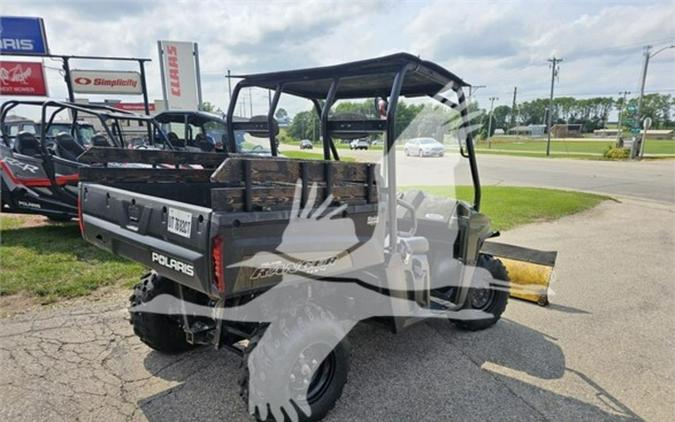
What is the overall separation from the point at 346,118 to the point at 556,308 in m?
3.24

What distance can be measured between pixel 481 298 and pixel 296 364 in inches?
89.7

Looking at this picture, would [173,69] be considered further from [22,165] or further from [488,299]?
[488,299]

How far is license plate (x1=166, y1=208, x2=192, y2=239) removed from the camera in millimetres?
2100

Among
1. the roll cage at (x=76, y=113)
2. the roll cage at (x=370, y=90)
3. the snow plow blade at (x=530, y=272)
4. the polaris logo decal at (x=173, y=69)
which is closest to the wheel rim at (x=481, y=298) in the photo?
the snow plow blade at (x=530, y=272)

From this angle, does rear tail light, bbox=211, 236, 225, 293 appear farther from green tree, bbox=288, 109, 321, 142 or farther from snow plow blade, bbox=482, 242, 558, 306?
snow plow blade, bbox=482, 242, 558, 306

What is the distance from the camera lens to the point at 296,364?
2473 millimetres

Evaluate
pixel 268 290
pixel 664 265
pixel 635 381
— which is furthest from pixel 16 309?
pixel 664 265

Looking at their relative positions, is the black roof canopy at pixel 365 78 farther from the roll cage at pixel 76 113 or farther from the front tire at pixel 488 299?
the roll cage at pixel 76 113

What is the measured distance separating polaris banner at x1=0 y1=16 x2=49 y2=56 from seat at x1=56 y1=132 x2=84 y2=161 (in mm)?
8338

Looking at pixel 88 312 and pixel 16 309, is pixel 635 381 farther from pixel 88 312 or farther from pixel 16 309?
pixel 16 309

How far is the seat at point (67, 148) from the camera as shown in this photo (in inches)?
276

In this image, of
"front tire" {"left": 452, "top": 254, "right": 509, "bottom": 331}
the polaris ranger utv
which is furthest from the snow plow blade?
the polaris ranger utv

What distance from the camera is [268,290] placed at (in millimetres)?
2408

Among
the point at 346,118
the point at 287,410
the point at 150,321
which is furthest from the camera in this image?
the point at 150,321
